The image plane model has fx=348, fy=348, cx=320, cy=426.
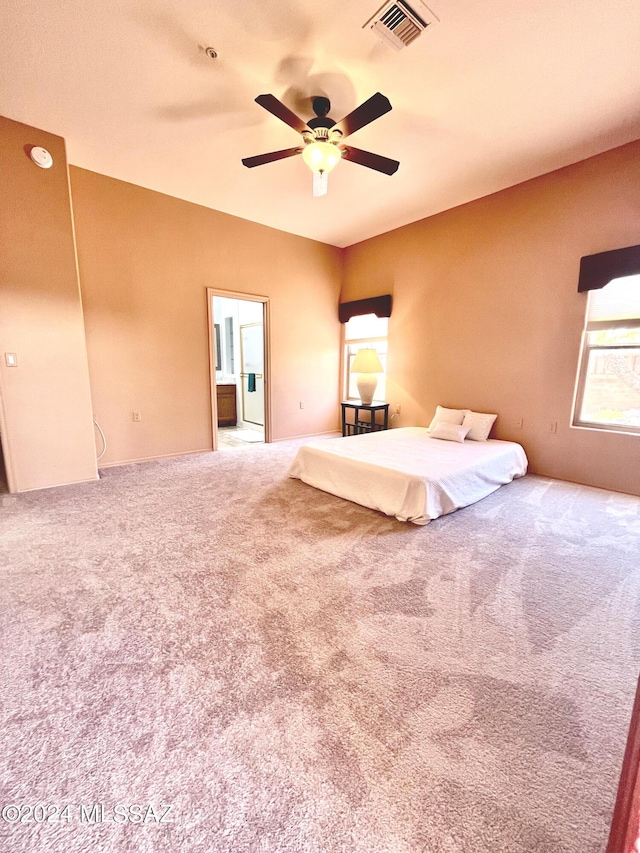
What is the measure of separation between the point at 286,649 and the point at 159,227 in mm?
4446

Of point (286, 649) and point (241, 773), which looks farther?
point (286, 649)

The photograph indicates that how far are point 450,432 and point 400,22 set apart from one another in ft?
10.5

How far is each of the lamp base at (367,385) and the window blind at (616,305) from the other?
8.34ft

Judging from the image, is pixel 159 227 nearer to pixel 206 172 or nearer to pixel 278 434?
pixel 206 172

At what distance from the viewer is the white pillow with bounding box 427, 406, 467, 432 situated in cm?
416

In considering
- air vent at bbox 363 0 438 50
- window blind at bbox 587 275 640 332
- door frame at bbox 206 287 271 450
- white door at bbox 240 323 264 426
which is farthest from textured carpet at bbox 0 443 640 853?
white door at bbox 240 323 264 426

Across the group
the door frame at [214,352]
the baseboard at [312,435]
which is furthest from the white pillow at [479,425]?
the door frame at [214,352]

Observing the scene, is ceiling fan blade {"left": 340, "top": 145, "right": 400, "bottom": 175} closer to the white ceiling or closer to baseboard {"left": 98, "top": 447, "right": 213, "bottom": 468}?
the white ceiling

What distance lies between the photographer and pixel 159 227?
400cm

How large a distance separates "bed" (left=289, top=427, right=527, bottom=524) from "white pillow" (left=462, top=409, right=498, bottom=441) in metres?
0.11

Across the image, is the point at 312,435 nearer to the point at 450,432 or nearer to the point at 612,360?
the point at 450,432

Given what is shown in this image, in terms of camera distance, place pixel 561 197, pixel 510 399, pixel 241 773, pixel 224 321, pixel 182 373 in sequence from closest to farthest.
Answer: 1. pixel 241 773
2. pixel 561 197
3. pixel 510 399
4. pixel 182 373
5. pixel 224 321

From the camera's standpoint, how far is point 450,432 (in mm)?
3883

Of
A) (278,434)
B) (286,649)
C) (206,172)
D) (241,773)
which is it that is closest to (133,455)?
(278,434)
